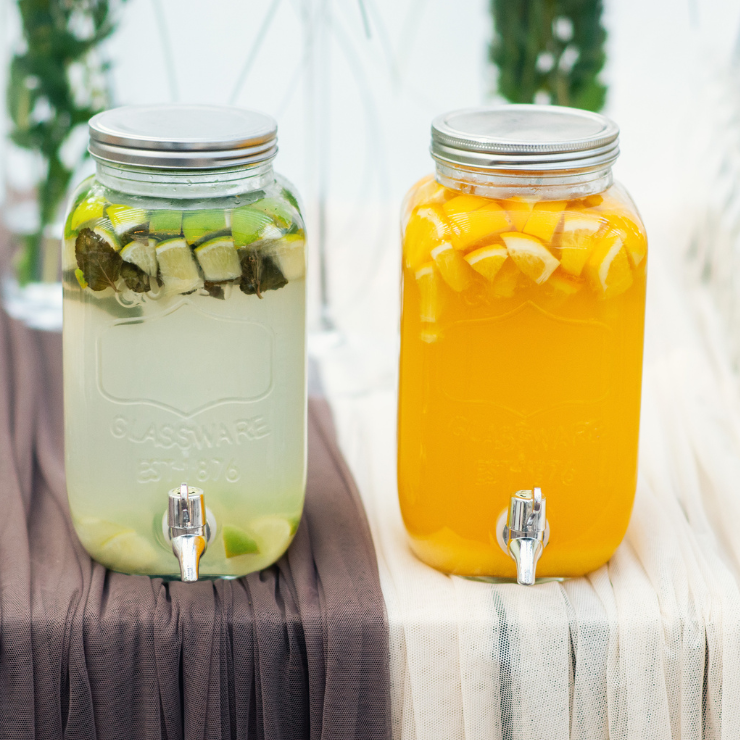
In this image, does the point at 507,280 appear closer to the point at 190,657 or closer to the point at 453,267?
the point at 453,267

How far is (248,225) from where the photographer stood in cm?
58

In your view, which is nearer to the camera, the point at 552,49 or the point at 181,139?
the point at 181,139

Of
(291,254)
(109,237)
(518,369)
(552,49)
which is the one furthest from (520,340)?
(552,49)

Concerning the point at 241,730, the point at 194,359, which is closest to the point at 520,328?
the point at 194,359

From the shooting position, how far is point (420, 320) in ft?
2.00

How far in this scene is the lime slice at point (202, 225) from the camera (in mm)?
567

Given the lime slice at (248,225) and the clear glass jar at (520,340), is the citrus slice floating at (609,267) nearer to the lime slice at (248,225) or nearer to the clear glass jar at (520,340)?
the clear glass jar at (520,340)

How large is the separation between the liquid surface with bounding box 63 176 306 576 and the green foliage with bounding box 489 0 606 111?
0.47 meters

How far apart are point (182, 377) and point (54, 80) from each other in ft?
1.59

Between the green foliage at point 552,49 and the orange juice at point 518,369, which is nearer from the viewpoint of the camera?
the orange juice at point 518,369

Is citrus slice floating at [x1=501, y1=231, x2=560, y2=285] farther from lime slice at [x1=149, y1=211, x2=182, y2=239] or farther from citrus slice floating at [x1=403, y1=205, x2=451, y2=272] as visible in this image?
lime slice at [x1=149, y1=211, x2=182, y2=239]

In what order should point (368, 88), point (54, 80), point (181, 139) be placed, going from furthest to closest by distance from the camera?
point (368, 88) → point (54, 80) → point (181, 139)

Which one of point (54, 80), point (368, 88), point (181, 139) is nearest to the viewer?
point (181, 139)

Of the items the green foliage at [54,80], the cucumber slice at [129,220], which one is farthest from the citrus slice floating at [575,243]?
the green foliage at [54,80]
